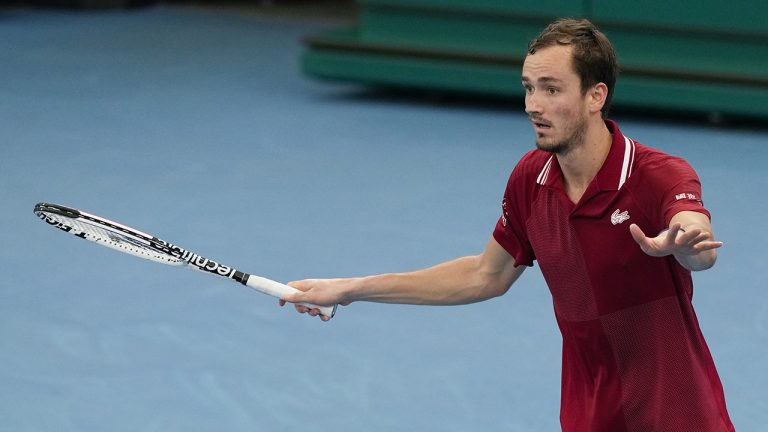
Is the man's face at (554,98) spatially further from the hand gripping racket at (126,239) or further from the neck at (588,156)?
the hand gripping racket at (126,239)

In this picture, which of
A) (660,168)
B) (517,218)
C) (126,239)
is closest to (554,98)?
(660,168)

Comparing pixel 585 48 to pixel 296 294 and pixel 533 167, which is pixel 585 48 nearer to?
pixel 533 167

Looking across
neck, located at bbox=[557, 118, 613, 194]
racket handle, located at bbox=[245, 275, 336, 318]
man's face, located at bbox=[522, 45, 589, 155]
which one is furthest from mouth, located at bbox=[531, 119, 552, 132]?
racket handle, located at bbox=[245, 275, 336, 318]

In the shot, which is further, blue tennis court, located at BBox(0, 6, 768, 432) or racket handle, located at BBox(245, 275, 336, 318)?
blue tennis court, located at BBox(0, 6, 768, 432)

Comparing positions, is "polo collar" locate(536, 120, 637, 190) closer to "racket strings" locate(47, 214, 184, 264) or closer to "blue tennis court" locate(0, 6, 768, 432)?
"racket strings" locate(47, 214, 184, 264)

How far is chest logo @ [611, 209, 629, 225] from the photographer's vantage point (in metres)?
3.09

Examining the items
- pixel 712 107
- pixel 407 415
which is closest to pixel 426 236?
pixel 407 415

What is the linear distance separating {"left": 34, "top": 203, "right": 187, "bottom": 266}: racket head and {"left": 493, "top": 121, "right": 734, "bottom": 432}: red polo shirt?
1.24m

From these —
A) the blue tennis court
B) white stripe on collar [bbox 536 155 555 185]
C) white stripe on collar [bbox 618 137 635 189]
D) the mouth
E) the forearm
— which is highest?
the blue tennis court

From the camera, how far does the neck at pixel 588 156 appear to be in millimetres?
3174

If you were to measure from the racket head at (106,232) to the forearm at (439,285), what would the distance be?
2.20 feet

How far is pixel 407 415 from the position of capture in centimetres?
508

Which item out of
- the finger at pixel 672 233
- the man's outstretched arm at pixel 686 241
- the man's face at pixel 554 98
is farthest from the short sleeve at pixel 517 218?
the finger at pixel 672 233

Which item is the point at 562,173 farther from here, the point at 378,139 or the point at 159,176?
the point at 378,139
